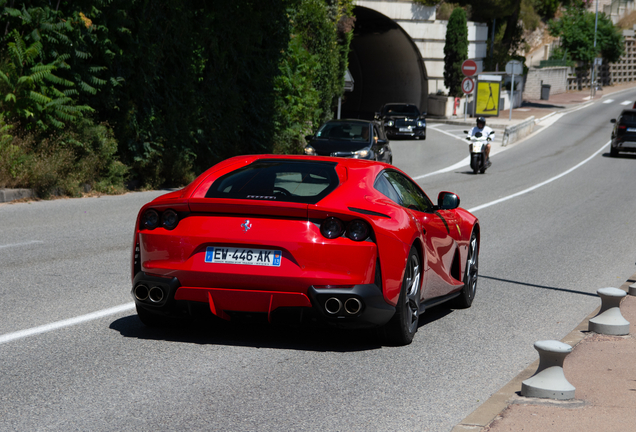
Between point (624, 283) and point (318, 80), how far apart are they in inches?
915

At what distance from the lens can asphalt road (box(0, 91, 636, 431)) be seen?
4645 mm

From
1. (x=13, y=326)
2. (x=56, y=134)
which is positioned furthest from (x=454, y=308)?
(x=56, y=134)

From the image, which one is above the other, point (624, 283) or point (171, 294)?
point (171, 294)

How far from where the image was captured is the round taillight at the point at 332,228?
5742mm

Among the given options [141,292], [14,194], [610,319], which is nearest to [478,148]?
[14,194]

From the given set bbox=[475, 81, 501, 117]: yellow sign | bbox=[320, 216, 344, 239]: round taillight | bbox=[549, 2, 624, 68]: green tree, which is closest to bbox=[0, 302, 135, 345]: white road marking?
bbox=[320, 216, 344, 239]: round taillight

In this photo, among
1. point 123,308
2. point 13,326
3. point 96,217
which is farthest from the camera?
point 96,217

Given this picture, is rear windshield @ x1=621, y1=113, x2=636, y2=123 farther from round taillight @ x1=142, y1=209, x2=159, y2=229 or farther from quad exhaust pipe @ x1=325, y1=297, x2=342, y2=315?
round taillight @ x1=142, y1=209, x2=159, y2=229

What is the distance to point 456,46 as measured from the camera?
55.6 metres

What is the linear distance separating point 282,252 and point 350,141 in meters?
18.1

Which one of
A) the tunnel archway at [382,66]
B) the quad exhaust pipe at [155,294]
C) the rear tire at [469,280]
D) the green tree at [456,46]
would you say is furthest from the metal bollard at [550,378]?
the green tree at [456,46]

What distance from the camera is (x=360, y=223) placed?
19.1 feet

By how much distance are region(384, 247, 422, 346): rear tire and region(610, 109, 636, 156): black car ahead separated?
32.7 m

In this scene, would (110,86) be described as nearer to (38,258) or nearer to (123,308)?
(38,258)
